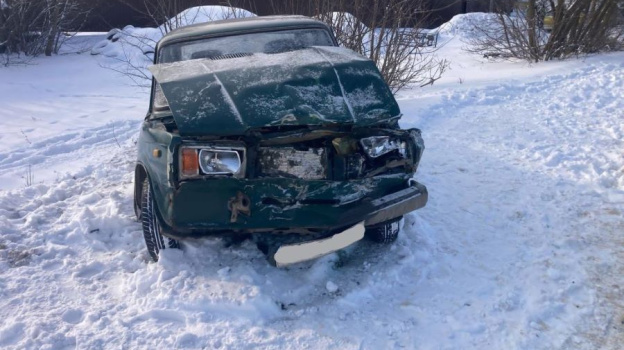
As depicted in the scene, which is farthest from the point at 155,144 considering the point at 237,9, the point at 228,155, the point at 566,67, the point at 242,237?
the point at 566,67

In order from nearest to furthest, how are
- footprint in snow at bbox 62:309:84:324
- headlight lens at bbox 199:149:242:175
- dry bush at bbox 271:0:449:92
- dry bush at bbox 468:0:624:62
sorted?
footprint in snow at bbox 62:309:84:324 < headlight lens at bbox 199:149:242:175 < dry bush at bbox 271:0:449:92 < dry bush at bbox 468:0:624:62

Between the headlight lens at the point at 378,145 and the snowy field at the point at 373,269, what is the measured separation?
0.76 m

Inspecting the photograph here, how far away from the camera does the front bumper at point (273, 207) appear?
328 cm

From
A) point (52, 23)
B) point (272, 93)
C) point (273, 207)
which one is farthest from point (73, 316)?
point (52, 23)

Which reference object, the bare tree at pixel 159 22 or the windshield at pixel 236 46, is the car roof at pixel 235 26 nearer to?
the windshield at pixel 236 46

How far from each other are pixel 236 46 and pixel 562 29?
1000 cm

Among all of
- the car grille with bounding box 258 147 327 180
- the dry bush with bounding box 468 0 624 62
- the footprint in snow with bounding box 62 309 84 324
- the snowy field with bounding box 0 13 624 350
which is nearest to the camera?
the snowy field with bounding box 0 13 624 350

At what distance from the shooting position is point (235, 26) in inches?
186

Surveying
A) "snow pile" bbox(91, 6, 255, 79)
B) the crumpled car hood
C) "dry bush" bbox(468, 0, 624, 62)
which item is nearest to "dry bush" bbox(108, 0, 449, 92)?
"snow pile" bbox(91, 6, 255, 79)

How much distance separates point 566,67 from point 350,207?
905cm

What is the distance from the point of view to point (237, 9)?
31.8 feet

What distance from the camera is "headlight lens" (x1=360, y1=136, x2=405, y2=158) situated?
3498 mm

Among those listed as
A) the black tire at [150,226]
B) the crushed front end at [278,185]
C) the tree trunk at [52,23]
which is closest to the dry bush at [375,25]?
the crushed front end at [278,185]

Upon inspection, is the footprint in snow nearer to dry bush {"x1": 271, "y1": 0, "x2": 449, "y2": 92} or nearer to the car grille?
the car grille
